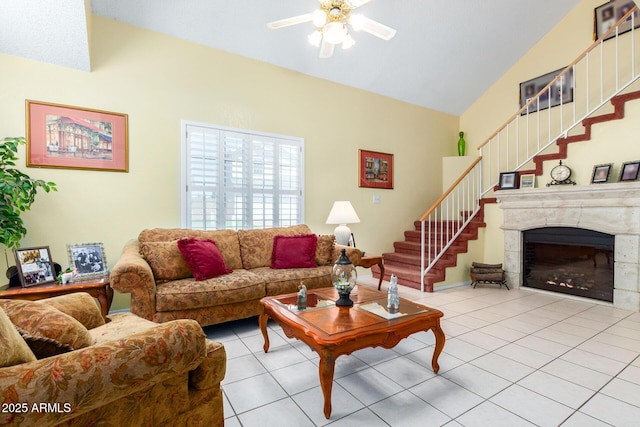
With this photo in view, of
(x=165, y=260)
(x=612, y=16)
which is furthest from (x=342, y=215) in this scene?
(x=612, y=16)

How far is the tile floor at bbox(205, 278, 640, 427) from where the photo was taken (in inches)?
66.0

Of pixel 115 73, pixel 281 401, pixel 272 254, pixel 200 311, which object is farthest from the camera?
pixel 272 254

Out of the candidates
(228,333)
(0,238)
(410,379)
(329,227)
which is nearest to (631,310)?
(410,379)

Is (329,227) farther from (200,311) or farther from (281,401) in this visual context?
(281,401)

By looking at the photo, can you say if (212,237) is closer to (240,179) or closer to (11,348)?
(240,179)

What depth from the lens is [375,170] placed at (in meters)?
5.17

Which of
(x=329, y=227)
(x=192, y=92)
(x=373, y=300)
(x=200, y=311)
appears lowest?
(x=200, y=311)

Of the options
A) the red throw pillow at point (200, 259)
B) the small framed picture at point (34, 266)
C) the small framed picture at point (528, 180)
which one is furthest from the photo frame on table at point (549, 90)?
the small framed picture at point (34, 266)

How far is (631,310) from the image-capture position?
3422mm

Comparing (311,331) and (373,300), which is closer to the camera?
(311,331)

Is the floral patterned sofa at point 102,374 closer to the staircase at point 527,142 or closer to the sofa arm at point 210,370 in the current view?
the sofa arm at point 210,370

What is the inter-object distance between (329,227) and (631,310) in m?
3.67

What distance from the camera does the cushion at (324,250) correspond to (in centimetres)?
369

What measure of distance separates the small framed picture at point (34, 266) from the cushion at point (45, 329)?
161 cm
